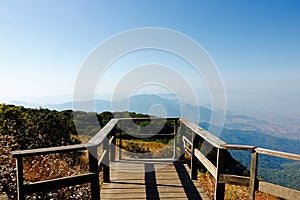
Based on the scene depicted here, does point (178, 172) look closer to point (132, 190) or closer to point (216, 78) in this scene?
point (132, 190)

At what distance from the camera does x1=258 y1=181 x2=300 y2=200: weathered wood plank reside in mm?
2400

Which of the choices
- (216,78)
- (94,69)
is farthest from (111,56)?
(216,78)

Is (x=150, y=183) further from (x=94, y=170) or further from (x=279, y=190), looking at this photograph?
(x=279, y=190)

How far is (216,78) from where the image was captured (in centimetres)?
561

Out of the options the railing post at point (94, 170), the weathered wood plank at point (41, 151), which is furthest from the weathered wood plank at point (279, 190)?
the weathered wood plank at point (41, 151)

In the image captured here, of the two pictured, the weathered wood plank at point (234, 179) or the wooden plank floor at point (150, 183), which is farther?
the wooden plank floor at point (150, 183)

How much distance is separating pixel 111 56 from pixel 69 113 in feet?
16.8

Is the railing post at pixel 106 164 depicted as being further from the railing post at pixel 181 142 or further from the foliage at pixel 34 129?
the foliage at pixel 34 129

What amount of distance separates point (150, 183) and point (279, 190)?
7.16 ft

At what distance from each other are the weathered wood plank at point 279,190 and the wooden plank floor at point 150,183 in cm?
103

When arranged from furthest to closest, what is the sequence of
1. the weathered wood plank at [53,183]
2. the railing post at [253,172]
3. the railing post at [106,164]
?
the railing post at [106,164], the railing post at [253,172], the weathered wood plank at [53,183]

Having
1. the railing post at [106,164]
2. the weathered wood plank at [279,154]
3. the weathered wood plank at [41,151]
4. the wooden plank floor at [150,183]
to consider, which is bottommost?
the wooden plank floor at [150,183]

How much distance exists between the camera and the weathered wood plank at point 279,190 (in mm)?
2400

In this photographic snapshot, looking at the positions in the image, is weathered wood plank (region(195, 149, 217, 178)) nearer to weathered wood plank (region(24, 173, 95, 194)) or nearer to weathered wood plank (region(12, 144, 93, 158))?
weathered wood plank (region(24, 173, 95, 194))
